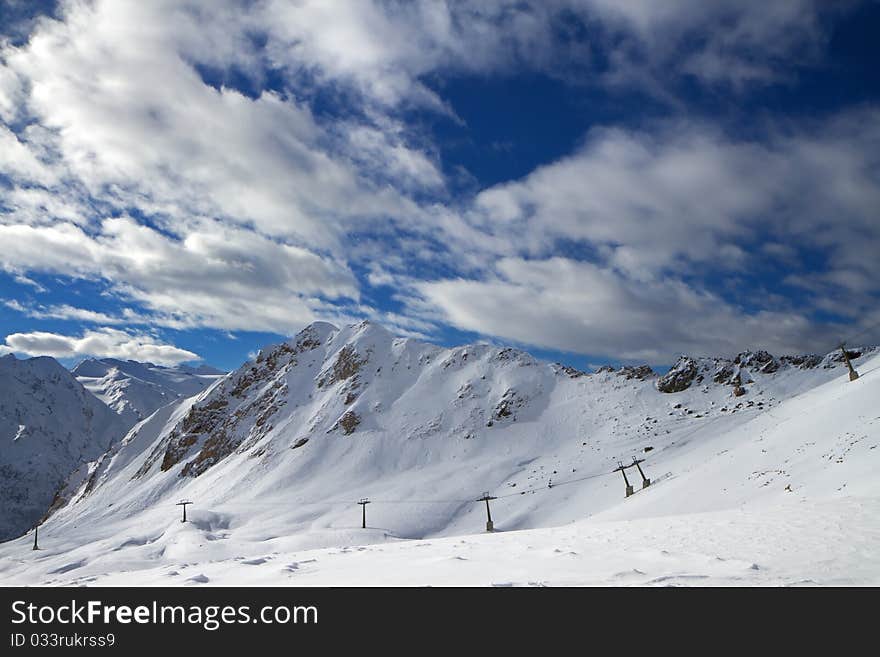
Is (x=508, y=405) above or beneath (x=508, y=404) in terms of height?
beneath

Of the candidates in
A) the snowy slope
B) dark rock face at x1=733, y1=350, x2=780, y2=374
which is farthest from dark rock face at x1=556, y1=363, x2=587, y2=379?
dark rock face at x1=733, y1=350, x2=780, y2=374

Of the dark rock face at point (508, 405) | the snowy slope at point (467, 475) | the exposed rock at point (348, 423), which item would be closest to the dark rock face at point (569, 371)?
the snowy slope at point (467, 475)

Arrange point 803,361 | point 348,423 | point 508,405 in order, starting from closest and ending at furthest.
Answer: point 803,361 → point 508,405 → point 348,423

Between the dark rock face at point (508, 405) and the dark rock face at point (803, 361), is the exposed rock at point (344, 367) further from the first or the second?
the dark rock face at point (803, 361)

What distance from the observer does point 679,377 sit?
81938 mm

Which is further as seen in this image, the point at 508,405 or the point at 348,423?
the point at 348,423

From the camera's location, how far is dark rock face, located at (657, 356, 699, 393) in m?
80.5

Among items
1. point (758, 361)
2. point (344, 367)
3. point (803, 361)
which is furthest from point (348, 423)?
point (803, 361)

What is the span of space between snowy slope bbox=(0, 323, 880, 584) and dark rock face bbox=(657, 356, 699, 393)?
0.72 meters

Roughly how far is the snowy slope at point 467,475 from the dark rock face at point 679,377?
72cm

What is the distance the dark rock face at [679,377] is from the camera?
80.5 m

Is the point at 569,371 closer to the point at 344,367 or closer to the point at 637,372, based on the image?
the point at 637,372

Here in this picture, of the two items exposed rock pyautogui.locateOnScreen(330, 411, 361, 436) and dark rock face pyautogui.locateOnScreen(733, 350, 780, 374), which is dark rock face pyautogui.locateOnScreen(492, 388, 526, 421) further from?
dark rock face pyautogui.locateOnScreen(733, 350, 780, 374)

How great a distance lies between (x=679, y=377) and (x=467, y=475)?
40075 mm
